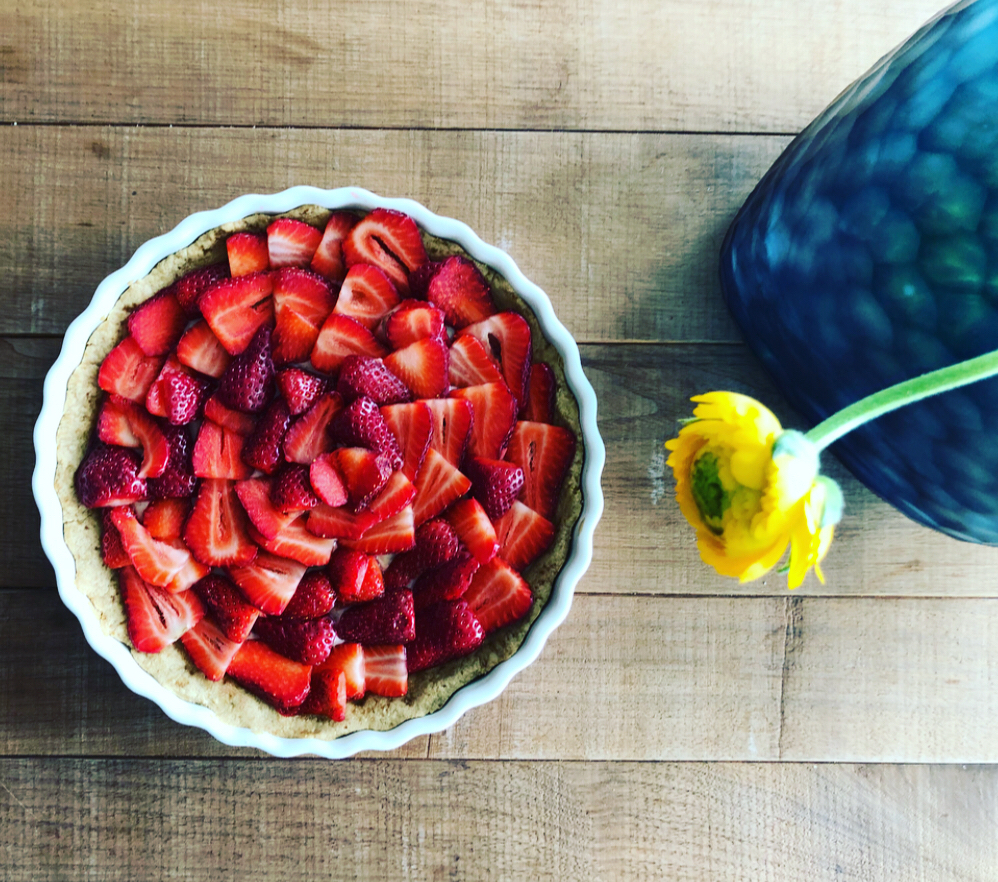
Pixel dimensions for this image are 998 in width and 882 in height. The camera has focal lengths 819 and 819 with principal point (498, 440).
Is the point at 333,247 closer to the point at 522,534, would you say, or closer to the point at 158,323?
the point at 158,323

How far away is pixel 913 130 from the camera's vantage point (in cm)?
67

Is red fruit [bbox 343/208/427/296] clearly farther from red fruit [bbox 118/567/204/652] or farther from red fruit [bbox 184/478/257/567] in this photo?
red fruit [bbox 118/567/204/652]

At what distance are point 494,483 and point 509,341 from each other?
0.16 meters

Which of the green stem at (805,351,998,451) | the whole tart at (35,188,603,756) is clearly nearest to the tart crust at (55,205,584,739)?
the whole tart at (35,188,603,756)

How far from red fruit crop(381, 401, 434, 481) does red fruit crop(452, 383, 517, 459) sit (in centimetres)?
2

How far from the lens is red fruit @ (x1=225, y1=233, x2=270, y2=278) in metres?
0.90

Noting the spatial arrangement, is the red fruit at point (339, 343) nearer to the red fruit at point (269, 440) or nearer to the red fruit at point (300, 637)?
the red fruit at point (269, 440)

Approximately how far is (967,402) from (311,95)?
842 mm

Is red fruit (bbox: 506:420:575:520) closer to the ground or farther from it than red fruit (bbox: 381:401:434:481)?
closer to the ground

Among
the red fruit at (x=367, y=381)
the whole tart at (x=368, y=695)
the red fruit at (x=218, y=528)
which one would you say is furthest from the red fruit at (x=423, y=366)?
the red fruit at (x=218, y=528)

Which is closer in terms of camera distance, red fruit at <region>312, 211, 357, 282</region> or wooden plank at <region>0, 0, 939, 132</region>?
red fruit at <region>312, 211, 357, 282</region>

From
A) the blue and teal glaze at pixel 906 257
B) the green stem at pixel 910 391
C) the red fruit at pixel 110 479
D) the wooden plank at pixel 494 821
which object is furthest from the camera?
the wooden plank at pixel 494 821

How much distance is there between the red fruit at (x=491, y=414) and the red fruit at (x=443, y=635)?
173mm

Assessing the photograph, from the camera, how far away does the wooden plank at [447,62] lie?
1.05 m
